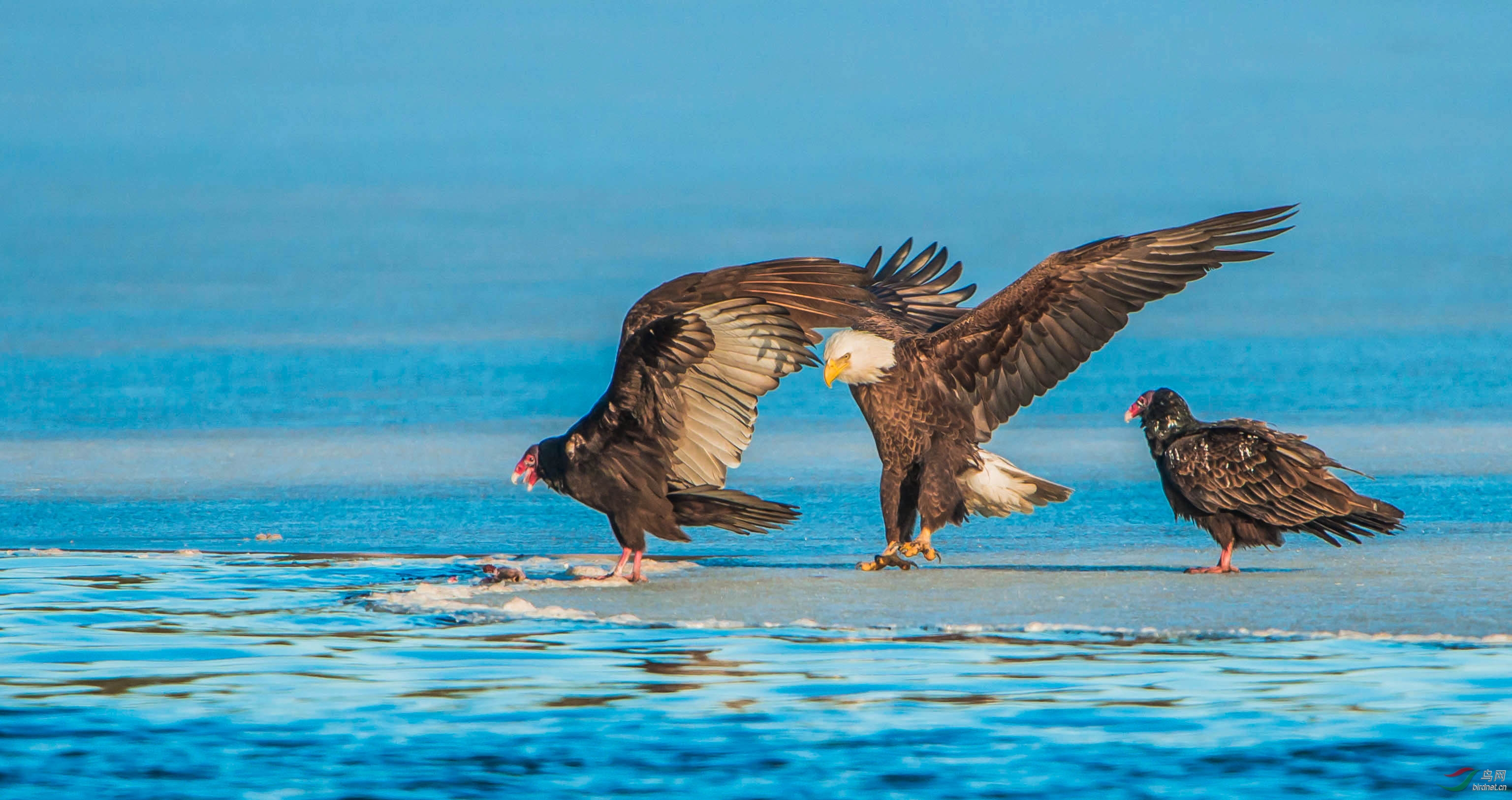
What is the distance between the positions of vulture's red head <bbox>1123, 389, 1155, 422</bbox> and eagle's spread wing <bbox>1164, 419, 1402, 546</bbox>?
0.42 m

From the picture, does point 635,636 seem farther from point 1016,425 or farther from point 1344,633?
point 1016,425

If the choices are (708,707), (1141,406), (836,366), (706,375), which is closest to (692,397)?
(706,375)

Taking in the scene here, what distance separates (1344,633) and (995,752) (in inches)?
75.5

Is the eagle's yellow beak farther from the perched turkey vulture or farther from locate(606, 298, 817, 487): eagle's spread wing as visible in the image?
the perched turkey vulture

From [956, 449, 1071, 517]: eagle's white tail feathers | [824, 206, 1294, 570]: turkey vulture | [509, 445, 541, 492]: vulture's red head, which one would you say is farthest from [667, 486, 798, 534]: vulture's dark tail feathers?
[956, 449, 1071, 517]: eagle's white tail feathers

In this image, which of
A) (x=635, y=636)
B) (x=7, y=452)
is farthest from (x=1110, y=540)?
(x=7, y=452)

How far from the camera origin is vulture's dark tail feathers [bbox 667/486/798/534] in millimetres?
7809

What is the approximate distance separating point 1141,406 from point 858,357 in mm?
1489

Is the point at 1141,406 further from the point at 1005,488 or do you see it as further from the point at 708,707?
the point at 708,707

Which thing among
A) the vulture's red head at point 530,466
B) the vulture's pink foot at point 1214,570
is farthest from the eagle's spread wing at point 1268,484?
the vulture's red head at point 530,466

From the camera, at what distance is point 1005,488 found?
26.6 feet

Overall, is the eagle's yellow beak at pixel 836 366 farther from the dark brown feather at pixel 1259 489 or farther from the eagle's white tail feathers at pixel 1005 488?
the dark brown feather at pixel 1259 489

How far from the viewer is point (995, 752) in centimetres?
446

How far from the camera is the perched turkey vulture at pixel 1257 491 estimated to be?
7730 mm
